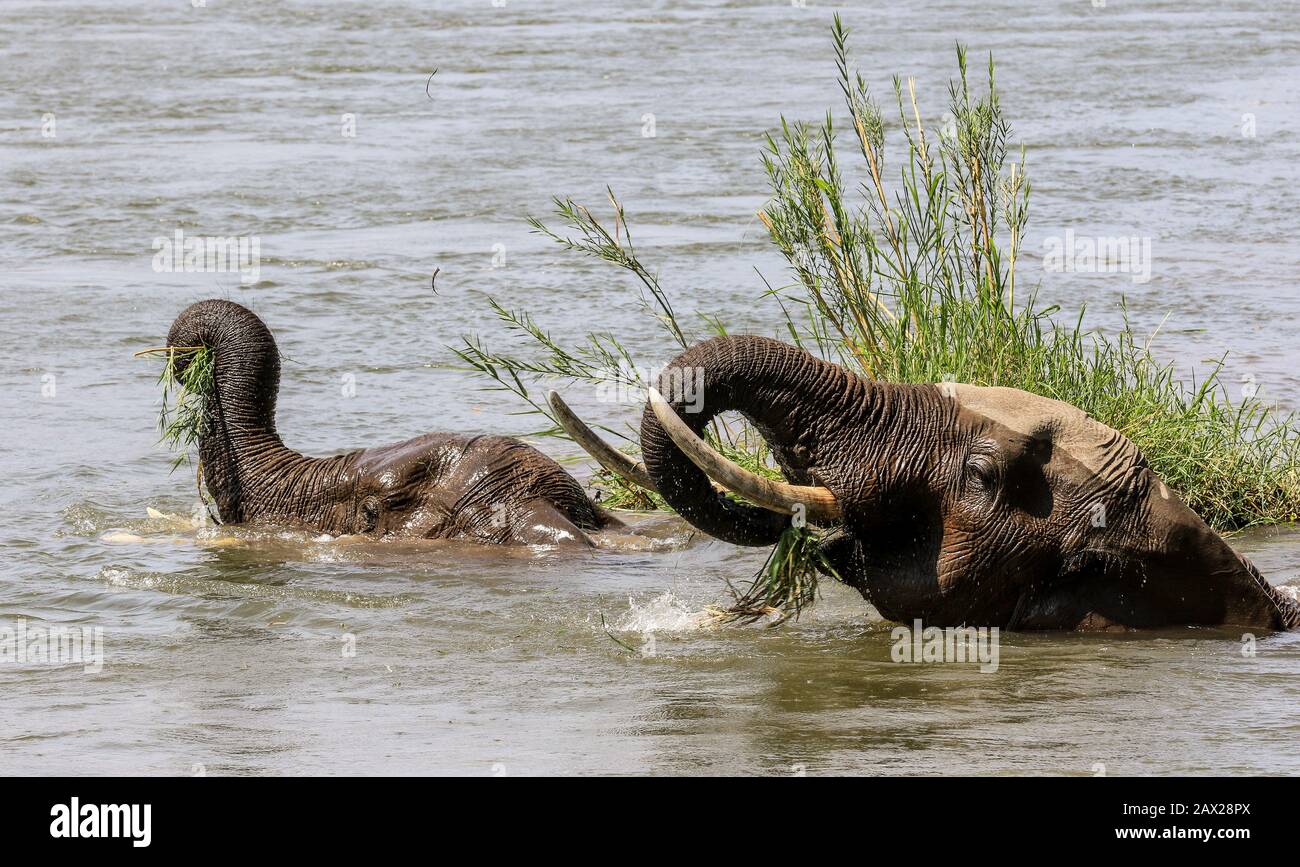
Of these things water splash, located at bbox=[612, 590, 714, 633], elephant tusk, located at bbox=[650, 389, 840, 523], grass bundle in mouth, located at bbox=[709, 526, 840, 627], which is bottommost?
water splash, located at bbox=[612, 590, 714, 633]

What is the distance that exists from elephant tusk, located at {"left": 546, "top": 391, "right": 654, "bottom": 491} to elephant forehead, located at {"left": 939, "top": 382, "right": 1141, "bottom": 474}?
4.09ft

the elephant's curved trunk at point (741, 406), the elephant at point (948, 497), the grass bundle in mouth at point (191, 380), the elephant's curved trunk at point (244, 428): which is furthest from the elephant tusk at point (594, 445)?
the grass bundle in mouth at point (191, 380)

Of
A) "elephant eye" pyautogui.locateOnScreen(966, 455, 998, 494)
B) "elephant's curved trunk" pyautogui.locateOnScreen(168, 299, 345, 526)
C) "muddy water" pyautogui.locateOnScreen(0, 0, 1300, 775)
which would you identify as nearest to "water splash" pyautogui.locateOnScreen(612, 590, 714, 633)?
"muddy water" pyautogui.locateOnScreen(0, 0, 1300, 775)

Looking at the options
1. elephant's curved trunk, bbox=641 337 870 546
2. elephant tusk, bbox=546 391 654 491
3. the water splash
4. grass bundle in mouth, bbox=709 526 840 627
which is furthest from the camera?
the water splash

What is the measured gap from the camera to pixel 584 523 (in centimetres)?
1014

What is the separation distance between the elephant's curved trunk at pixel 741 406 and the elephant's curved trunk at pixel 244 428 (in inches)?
131

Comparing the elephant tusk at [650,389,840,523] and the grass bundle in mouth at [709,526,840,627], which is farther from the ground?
the elephant tusk at [650,389,840,523]

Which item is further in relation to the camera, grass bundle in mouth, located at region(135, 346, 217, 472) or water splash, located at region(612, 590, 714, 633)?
grass bundle in mouth, located at region(135, 346, 217, 472)

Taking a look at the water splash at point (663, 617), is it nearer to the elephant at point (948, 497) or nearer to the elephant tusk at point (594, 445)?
the elephant tusk at point (594, 445)

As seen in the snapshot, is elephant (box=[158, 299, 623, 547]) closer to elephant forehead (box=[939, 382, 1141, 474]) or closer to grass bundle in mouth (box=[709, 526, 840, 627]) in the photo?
grass bundle in mouth (box=[709, 526, 840, 627])

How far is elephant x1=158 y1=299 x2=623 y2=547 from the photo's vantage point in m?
9.81

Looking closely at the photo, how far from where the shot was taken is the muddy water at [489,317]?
6.50 m

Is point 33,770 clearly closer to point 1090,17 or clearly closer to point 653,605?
point 653,605

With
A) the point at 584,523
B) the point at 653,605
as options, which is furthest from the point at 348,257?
the point at 653,605
